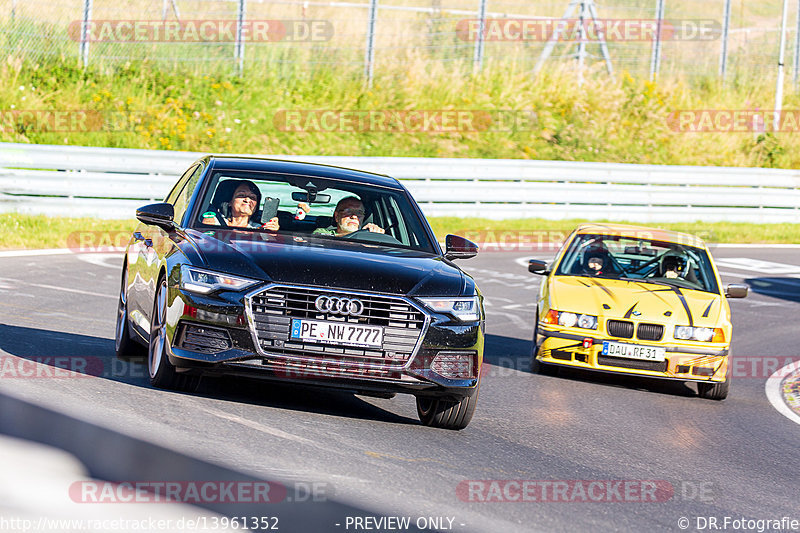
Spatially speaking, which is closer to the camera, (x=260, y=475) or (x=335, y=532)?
(x=335, y=532)

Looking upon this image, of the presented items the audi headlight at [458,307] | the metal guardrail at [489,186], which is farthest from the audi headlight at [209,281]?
the metal guardrail at [489,186]

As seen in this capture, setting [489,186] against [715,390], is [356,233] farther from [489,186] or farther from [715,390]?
[489,186]

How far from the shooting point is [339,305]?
23.3 feet

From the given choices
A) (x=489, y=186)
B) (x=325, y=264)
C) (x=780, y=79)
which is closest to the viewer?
(x=325, y=264)

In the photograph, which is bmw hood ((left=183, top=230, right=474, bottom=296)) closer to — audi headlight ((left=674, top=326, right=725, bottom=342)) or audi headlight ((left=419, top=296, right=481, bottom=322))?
audi headlight ((left=419, top=296, right=481, bottom=322))

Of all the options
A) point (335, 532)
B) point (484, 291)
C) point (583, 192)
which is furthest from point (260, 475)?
point (583, 192)

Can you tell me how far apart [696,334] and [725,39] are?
97.8ft

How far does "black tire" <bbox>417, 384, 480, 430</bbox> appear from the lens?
7.76 meters

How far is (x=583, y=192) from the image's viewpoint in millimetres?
26984

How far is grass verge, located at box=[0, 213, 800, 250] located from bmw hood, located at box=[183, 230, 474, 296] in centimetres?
1065

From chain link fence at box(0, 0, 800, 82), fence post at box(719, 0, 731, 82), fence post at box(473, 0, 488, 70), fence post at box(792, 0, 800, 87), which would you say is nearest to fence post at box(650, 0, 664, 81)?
chain link fence at box(0, 0, 800, 82)

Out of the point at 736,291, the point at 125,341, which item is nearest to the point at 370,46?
the point at 736,291

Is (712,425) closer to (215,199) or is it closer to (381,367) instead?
(381,367)

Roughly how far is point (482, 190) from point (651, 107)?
14.0m
